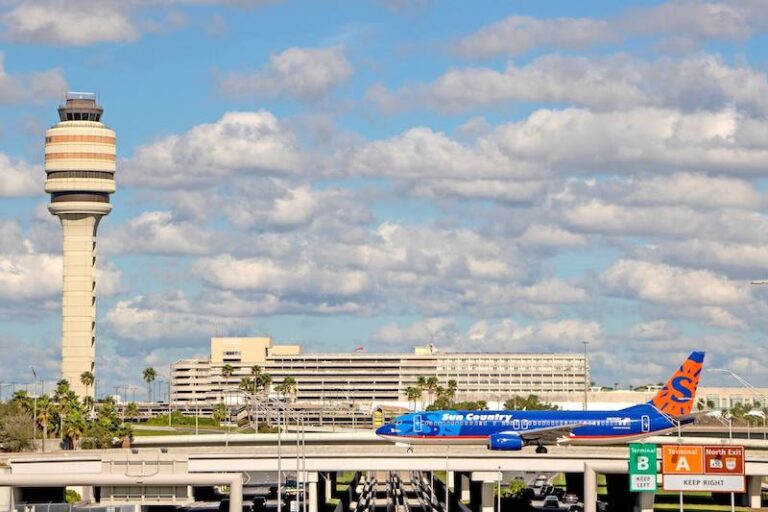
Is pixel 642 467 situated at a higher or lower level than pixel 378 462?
higher

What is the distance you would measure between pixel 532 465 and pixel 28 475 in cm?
4466

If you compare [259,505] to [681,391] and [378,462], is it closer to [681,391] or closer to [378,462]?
[378,462]

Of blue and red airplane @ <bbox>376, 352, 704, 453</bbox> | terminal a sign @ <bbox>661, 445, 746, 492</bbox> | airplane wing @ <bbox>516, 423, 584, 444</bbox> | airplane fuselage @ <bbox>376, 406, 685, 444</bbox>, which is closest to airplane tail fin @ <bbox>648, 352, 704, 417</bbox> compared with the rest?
blue and red airplane @ <bbox>376, 352, 704, 453</bbox>

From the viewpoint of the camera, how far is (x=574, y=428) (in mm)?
137375

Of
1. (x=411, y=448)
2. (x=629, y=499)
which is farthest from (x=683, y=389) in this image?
(x=411, y=448)

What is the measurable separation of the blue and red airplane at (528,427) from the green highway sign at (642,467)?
25.6 metres

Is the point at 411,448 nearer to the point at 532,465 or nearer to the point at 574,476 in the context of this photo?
the point at 532,465

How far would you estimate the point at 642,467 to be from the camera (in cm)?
10556

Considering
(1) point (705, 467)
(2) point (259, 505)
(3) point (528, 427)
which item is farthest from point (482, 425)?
(1) point (705, 467)

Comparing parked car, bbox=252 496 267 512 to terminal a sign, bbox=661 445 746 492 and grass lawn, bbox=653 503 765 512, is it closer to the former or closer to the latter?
grass lawn, bbox=653 503 765 512

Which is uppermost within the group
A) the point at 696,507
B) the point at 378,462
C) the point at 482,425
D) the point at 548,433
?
the point at 482,425

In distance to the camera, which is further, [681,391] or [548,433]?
[681,391]

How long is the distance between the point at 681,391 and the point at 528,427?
73.3 feet

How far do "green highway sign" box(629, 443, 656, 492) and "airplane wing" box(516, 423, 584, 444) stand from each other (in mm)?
27621
